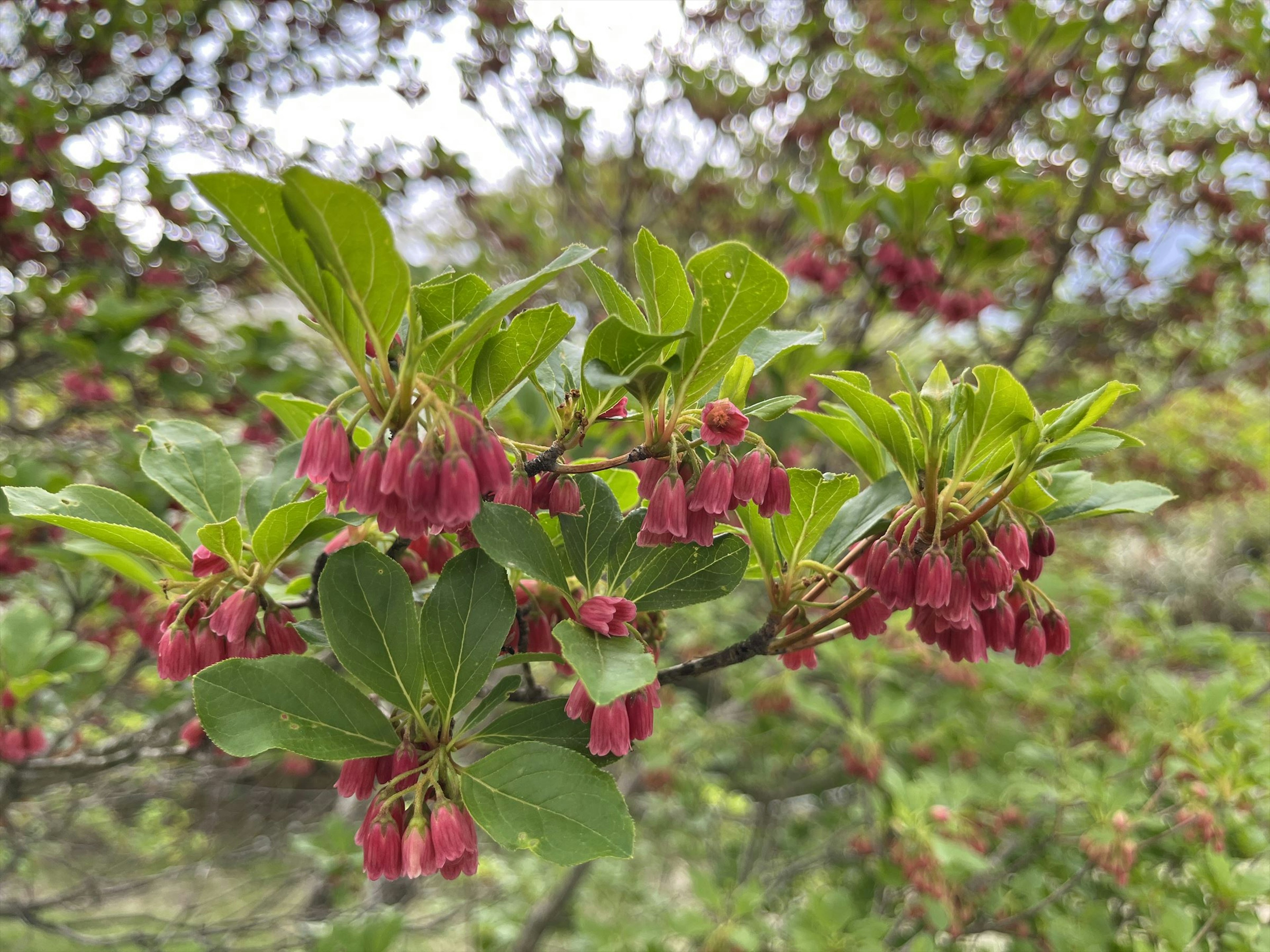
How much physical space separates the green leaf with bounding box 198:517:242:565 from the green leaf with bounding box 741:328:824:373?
0.84 m

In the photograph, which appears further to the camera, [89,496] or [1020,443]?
[89,496]

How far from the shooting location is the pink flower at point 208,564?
119 cm

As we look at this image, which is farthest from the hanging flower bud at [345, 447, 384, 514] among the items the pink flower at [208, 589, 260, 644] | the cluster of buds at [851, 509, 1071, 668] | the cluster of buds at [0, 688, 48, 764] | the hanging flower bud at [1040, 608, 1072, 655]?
the cluster of buds at [0, 688, 48, 764]

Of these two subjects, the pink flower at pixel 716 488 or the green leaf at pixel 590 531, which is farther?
the green leaf at pixel 590 531

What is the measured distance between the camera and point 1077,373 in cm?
622

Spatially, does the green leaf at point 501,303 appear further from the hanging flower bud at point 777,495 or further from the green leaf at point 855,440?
the green leaf at point 855,440

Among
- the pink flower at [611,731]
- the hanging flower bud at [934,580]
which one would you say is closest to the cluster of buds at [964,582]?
the hanging flower bud at [934,580]

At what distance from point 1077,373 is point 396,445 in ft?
22.3

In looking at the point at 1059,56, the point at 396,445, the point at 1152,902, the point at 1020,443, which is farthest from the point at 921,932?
the point at 1059,56

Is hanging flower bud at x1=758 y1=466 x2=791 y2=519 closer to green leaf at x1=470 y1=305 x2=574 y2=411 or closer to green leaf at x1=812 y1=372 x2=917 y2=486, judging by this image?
green leaf at x1=812 y1=372 x2=917 y2=486

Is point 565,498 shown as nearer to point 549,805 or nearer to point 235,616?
point 549,805

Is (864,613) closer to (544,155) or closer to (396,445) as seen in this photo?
(396,445)

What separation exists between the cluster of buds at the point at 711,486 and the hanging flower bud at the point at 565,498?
11 centimetres

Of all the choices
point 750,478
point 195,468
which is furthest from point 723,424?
point 195,468
